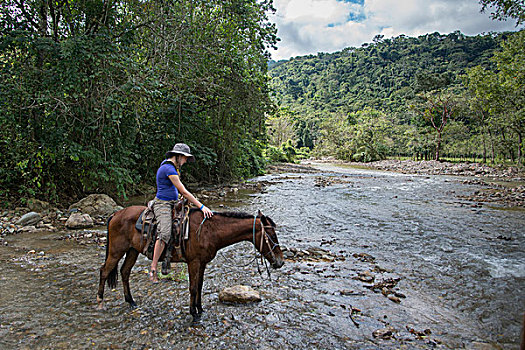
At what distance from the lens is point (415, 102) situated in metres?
54.8

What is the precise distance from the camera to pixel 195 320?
4.45 m

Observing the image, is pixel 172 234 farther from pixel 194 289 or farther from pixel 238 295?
pixel 238 295

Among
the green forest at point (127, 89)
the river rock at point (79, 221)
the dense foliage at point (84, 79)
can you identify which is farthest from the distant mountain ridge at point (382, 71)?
the river rock at point (79, 221)

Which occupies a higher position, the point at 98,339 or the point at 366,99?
the point at 366,99

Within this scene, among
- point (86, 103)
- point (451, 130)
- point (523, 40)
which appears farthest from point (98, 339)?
point (451, 130)

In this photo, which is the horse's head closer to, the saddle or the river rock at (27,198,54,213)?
the saddle

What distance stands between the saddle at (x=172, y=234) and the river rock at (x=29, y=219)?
6649mm

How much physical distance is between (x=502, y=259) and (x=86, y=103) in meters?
13.4

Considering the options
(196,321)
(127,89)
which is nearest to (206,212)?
(196,321)

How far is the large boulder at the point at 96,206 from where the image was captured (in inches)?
412

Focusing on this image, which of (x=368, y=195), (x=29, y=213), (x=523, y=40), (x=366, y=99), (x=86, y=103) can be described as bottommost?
(x=368, y=195)

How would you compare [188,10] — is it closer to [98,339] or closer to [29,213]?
[29,213]

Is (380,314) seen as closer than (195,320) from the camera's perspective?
No

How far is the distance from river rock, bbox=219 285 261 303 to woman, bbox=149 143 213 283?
1.19 m
